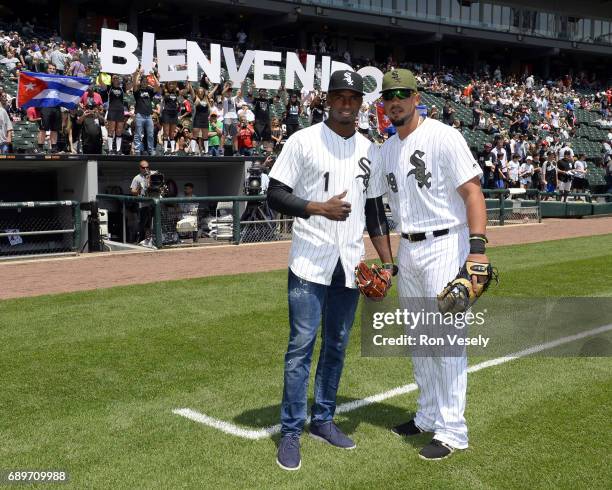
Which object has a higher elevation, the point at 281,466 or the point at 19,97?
the point at 19,97

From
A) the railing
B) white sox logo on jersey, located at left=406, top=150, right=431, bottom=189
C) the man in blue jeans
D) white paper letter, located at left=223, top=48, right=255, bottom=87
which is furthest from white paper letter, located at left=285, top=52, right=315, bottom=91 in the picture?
white sox logo on jersey, located at left=406, top=150, right=431, bottom=189

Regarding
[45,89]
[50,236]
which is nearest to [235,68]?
[45,89]

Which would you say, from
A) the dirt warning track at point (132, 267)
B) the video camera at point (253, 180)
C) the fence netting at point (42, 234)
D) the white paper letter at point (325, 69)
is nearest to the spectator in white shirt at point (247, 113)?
the video camera at point (253, 180)

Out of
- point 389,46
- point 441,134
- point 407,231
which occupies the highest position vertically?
point 389,46

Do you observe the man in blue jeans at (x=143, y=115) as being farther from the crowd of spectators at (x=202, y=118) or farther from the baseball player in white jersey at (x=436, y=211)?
the baseball player in white jersey at (x=436, y=211)

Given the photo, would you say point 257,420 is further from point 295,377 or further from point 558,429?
point 558,429

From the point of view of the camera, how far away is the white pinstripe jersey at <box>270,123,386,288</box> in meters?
3.92

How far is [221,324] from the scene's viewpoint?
24.6 ft

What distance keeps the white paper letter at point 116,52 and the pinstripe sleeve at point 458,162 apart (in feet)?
47.6

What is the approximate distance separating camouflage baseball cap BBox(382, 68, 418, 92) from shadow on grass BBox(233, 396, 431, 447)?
2.10 m

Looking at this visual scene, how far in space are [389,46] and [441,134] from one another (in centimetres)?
4288

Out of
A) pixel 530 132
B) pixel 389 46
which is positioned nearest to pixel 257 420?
pixel 530 132

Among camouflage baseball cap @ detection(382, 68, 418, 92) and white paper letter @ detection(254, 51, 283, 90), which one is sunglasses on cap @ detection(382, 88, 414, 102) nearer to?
camouflage baseball cap @ detection(382, 68, 418, 92)

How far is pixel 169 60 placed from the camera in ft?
58.9
